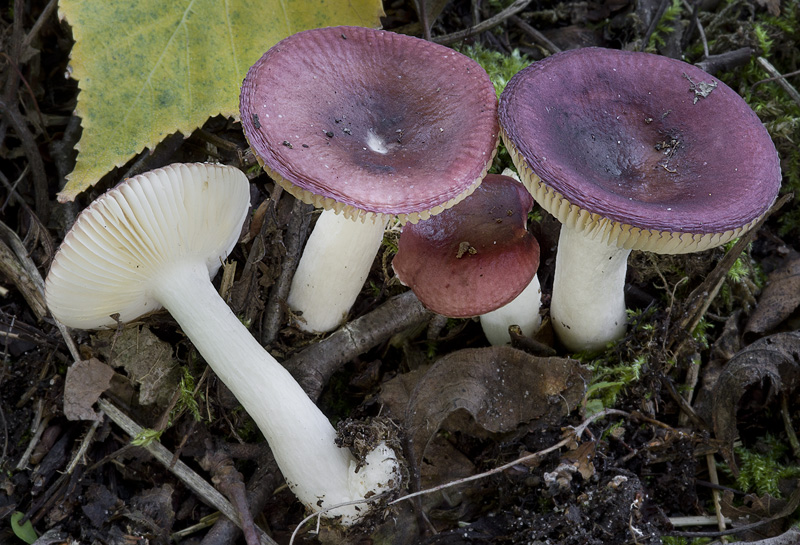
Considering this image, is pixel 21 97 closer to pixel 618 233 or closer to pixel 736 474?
pixel 618 233

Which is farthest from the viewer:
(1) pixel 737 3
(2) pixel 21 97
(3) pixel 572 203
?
(1) pixel 737 3

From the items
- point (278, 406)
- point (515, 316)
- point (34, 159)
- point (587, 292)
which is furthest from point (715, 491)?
point (34, 159)

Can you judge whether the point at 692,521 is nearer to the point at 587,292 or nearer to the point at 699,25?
the point at 587,292

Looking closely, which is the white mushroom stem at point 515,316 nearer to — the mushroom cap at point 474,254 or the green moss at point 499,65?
the mushroom cap at point 474,254

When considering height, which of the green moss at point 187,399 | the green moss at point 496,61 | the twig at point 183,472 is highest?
the green moss at point 496,61

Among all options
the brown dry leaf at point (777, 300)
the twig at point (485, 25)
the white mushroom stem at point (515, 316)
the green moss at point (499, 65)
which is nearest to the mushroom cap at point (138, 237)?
the white mushroom stem at point (515, 316)

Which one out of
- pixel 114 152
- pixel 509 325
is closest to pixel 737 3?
pixel 509 325

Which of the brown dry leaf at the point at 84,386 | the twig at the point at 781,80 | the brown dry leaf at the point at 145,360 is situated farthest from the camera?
the twig at the point at 781,80
